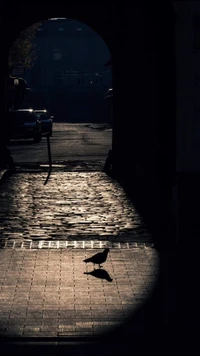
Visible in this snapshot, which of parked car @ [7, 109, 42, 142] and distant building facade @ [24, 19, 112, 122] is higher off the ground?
parked car @ [7, 109, 42, 142]

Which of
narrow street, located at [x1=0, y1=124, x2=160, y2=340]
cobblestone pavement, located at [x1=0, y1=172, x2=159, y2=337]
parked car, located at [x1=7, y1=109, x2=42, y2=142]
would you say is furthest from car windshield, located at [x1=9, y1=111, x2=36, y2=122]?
cobblestone pavement, located at [x1=0, y1=172, x2=159, y2=337]

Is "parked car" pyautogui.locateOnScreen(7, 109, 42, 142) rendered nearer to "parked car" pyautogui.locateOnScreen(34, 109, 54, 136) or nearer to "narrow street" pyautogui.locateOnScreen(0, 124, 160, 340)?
"parked car" pyautogui.locateOnScreen(34, 109, 54, 136)

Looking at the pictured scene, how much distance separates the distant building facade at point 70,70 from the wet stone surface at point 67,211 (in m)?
93.6

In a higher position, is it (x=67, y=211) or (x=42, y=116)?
(x=67, y=211)

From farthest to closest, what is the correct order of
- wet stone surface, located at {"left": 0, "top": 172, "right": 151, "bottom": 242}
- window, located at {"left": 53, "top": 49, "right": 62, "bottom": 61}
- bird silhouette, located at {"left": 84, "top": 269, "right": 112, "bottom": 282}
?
window, located at {"left": 53, "top": 49, "right": 62, "bottom": 61}
wet stone surface, located at {"left": 0, "top": 172, "right": 151, "bottom": 242}
bird silhouette, located at {"left": 84, "top": 269, "right": 112, "bottom": 282}

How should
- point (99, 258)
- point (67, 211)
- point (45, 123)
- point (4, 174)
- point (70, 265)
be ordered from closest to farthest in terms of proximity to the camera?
point (99, 258) < point (70, 265) < point (67, 211) < point (4, 174) < point (45, 123)

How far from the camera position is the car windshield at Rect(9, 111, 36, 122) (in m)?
48.1

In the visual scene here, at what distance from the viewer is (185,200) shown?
10.5 metres

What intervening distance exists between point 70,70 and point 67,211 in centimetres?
10693

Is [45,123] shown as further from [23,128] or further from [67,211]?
[67,211]

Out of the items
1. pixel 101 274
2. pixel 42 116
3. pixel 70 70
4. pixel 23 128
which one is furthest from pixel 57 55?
pixel 101 274

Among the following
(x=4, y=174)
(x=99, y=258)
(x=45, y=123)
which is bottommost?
(x=45, y=123)

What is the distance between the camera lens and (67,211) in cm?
1588

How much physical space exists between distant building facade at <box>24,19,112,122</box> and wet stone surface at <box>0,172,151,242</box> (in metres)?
93.6
